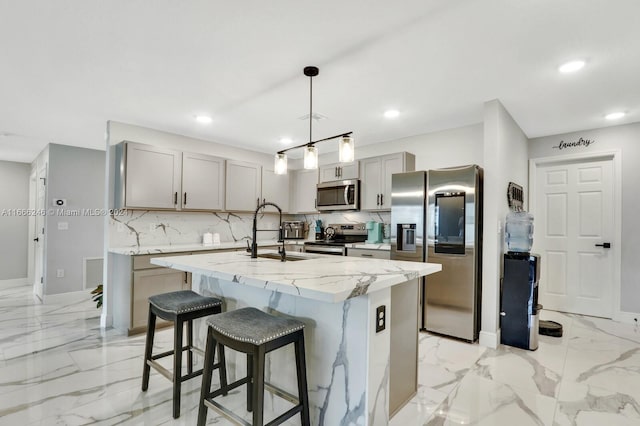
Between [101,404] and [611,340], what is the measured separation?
450cm

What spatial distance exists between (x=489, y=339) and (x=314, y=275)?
2.39 metres

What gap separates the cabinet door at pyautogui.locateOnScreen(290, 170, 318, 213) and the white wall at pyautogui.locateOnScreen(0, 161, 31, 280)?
499cm

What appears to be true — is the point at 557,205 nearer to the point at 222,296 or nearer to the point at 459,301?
the point at 459,301

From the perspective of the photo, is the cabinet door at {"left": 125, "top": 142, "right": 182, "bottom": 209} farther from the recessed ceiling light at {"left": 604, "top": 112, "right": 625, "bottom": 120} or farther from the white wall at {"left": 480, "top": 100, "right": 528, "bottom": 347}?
the recessed ceiling light at {"left": 604, "top": 112, "right": 625, "bottom": 120}

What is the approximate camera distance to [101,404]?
216 centimetres

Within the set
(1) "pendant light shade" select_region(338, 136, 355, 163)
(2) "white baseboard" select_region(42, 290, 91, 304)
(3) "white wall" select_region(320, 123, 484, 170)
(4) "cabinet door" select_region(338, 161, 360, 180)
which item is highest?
(3) "white wall" select_region(320, 123, 484, 170)

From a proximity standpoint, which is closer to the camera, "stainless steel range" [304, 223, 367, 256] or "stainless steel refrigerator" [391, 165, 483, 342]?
"stainless steel refrigerator" [391, 165, 483, 342]

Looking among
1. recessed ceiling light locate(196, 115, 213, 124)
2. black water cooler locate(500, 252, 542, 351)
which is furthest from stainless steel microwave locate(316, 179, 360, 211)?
black water cooler locate(500, 252, 542, 351)

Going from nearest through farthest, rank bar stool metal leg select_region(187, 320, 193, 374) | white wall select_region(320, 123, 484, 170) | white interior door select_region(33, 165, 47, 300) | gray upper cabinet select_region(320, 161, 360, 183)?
bar stool metal leg select_region(187, 320, 193, 374) → white wall select_region(320, 123, 484, 170) → gray upper cabinet select_region(320, 161, 360, 183) → white interior door select_region(33, 165, 47, 300)

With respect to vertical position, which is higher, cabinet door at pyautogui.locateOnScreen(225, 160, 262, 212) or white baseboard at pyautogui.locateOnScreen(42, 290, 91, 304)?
cabinet door at pyautogui.locateOnScreen(225, 160, 262, 212)

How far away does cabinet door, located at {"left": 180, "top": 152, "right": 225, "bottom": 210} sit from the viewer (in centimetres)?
421

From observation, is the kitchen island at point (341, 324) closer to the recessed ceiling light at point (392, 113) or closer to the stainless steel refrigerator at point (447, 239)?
the stainless steel refrigerator at point (447, 239)

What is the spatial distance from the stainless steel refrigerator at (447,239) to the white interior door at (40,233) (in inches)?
201

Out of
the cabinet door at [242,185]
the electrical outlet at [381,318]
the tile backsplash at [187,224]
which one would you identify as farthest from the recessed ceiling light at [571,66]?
the cabinet door at [242,185]
